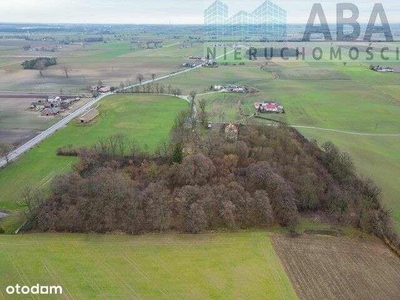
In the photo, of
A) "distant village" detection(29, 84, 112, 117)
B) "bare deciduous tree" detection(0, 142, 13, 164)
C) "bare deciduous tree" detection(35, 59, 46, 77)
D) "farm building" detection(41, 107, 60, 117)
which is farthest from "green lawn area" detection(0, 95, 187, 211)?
"bare deciduous tree" detection(35, 59, 46, 77)

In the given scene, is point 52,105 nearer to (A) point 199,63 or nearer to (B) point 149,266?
(B) point 149,266

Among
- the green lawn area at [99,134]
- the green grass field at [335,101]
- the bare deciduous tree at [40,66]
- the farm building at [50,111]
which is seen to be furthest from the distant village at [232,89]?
the bare deciduous tree at [40,66]

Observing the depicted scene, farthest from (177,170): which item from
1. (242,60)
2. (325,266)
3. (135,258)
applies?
(242,60)

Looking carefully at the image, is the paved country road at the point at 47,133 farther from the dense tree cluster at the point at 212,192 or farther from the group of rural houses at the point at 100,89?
the dense tree cluster at the point at 212,192

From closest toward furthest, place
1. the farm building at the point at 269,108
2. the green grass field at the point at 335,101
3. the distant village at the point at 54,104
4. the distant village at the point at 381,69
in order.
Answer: the green grass field at the point at 335,101
the distant village at the point at 54,104
the farm building at the point at 269,108
the distant village at the point at 381,69

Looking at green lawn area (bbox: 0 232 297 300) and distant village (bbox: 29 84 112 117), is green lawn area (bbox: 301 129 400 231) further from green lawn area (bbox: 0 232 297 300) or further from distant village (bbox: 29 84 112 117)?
distant village (bbox: 29 84 112 117)

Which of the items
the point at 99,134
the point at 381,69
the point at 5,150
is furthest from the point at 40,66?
the point at 381,69
